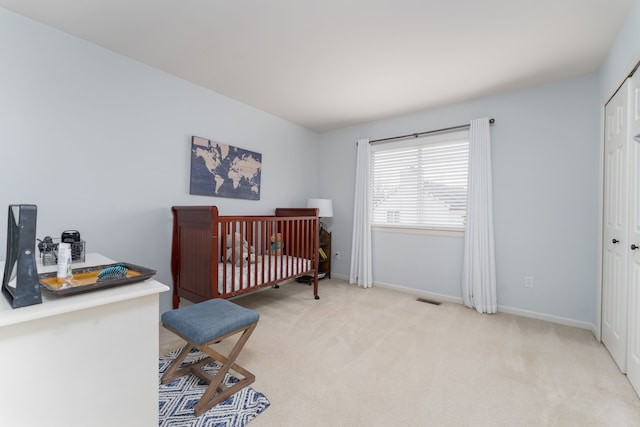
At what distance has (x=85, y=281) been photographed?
3.45ft

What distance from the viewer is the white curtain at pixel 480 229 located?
2.81 metres

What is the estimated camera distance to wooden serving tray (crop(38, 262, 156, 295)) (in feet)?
3.05

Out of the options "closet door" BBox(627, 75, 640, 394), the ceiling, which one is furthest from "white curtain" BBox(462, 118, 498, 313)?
"closet door" BBox(627, 75, 640, 394)

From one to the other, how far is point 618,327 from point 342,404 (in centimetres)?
198

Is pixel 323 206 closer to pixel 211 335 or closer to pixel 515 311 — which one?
pixel 515 311

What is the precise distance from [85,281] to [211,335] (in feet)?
2.02

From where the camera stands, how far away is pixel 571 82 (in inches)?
98.3

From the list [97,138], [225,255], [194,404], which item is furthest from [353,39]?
[194,404]

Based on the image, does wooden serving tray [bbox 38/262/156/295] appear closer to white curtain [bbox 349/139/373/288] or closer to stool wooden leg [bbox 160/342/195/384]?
stool wooden leg [bbox 160/342/195/384]

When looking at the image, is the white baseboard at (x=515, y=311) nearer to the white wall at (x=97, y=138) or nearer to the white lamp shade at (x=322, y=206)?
the white lamp shade at (x=322, y=206)

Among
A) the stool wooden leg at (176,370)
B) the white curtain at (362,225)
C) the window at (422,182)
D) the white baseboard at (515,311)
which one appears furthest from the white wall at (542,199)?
the stool wooden leg at (176,370)

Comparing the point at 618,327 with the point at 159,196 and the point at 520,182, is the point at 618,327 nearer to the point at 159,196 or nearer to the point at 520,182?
the point at 520,182

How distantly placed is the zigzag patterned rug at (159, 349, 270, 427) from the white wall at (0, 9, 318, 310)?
117cm

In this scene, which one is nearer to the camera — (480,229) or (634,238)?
(634,238)
